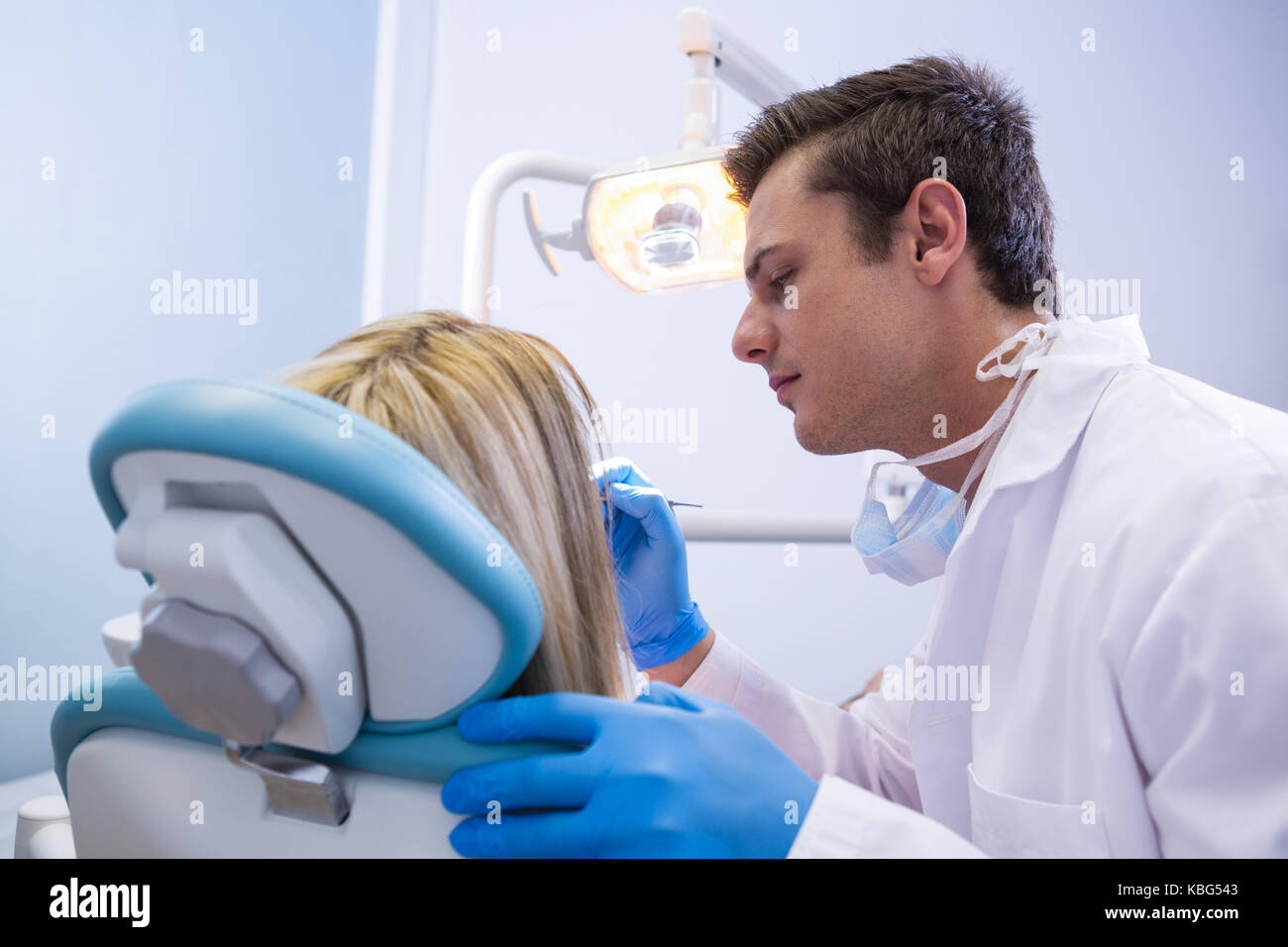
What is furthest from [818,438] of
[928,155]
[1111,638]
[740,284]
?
[740,284]

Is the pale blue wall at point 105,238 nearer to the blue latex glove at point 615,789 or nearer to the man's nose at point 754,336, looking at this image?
the man's nose at point 754,336

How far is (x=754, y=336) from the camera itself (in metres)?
1.24

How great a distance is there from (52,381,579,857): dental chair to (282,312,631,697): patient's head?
107mm

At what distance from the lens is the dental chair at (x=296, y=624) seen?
1.37ft

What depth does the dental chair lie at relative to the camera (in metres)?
0.42

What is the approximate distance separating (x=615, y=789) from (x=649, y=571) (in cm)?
67

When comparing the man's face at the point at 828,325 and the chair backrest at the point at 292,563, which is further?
the man's face at the point at 828,325

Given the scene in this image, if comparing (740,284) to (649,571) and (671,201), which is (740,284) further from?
(649,571)

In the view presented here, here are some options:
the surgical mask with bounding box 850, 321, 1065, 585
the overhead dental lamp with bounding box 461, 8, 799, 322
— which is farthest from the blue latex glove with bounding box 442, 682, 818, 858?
the overhead dental lamp with bounding box 461, 8, 799, 322

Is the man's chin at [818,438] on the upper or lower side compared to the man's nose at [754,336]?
lower

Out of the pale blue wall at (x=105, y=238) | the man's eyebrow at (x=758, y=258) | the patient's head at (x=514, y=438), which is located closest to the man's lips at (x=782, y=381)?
the man's eyebrow at (x=758, y=258)

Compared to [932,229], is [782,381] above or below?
below

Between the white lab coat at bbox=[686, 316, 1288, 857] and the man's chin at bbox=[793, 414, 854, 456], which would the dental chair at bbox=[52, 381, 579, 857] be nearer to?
the white lab coat at bbox=[686, 316, 1288, 857]
